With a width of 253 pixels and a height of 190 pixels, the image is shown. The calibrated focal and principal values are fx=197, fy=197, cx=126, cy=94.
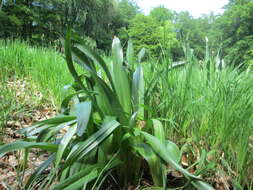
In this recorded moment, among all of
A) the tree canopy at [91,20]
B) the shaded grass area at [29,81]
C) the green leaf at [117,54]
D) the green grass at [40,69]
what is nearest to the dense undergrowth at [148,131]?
the green leaf at [117,54]

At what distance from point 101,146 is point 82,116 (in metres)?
0.16

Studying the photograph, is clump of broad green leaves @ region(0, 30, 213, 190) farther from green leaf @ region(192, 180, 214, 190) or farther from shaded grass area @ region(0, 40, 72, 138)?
shaded grass area @ region(0, 40, 72, 138)

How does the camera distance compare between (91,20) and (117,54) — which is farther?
(91,20)

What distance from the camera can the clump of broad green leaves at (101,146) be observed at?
621 millimetres

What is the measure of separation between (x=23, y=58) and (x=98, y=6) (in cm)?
1591

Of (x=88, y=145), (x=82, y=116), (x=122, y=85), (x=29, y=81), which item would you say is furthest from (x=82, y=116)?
(x=29, y=81)

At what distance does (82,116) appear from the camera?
0.61 metres

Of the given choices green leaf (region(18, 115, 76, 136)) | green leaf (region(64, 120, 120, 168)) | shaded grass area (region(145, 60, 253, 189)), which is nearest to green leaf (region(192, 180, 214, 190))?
shaded grass area (region(145, 60, 253, 189))

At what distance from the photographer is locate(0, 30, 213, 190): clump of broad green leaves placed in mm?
621

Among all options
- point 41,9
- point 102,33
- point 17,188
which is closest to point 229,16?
point 102,33

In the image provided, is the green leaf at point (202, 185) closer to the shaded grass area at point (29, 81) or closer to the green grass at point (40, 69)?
the shaded grass area at point (29, 81)

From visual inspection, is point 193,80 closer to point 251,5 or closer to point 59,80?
point 59,80

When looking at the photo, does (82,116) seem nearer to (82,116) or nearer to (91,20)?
(82,116)

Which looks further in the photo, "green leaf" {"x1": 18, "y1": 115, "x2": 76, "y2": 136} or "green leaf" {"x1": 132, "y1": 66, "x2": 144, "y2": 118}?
"green leaf" {"x1": 132, "y1": 66, "x2": 144, "y2": 118}
